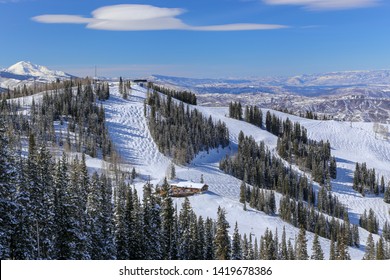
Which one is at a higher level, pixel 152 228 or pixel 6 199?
pixel 6 199

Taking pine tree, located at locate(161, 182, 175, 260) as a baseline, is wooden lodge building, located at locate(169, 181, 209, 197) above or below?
below

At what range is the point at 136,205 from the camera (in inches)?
2055

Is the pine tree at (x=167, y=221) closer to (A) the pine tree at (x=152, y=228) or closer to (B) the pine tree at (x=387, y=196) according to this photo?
(A) the pine tree at (x=152, y=228)

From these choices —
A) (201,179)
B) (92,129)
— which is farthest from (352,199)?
(92,129)

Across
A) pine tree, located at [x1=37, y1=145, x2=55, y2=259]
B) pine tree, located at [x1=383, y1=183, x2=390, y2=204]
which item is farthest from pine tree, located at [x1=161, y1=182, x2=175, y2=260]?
pine tree, located at [x1=383, y1=183, x2=390, y2=204]

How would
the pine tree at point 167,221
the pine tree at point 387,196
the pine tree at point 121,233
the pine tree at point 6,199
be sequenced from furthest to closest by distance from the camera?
the pine tree at point 387,196, the pine tree at point 167,221, the pine tree at point 121,233, the pine tree at point 6,199

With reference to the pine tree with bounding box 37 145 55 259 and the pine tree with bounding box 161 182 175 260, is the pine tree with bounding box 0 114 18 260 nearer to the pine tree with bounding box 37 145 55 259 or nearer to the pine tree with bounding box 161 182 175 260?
the pine tree with bounding box 37 145 55 259

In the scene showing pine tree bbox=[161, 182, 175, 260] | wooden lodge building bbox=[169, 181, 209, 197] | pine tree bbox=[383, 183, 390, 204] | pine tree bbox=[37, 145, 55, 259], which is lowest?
pine tree bbox=[383, 183, 390, 204]

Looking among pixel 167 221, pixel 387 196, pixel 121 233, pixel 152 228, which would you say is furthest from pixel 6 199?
pixel 387 196

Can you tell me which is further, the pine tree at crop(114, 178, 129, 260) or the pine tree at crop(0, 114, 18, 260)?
the pine tree at crop(114, 178, 129, 260)

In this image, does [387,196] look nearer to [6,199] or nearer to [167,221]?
[167,221]

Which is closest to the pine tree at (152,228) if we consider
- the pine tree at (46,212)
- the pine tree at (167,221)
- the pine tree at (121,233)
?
the pine tree at (121,233)
